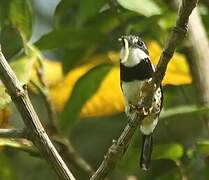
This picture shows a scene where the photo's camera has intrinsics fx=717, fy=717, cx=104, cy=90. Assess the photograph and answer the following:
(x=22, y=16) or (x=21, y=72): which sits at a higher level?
(x=22, y=16)

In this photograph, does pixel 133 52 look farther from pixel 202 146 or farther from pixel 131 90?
pixel 202 146

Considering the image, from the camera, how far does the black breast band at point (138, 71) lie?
5.52ft

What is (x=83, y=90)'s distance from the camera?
195cm

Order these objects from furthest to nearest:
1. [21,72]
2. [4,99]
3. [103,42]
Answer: [103,42] → [21,72] → [4,99]

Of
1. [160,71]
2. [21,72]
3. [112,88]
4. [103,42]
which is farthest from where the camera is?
[112,88]

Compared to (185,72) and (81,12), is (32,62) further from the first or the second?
(185,72)

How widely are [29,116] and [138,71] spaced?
473 millimetres

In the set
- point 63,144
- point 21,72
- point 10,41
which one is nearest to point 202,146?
point 63,144

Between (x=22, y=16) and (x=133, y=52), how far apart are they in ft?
1.25

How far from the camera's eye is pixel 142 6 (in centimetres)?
174

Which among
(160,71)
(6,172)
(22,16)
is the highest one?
(22,16)

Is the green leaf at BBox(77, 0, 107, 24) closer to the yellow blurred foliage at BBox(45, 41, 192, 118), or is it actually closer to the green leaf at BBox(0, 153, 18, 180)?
the yellow blurred foliage at BBox(45, 41, 192, 118)

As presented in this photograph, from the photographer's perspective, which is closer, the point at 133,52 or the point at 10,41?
the point at 133,52

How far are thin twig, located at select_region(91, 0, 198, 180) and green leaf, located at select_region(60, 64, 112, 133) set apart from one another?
1.93 feet
